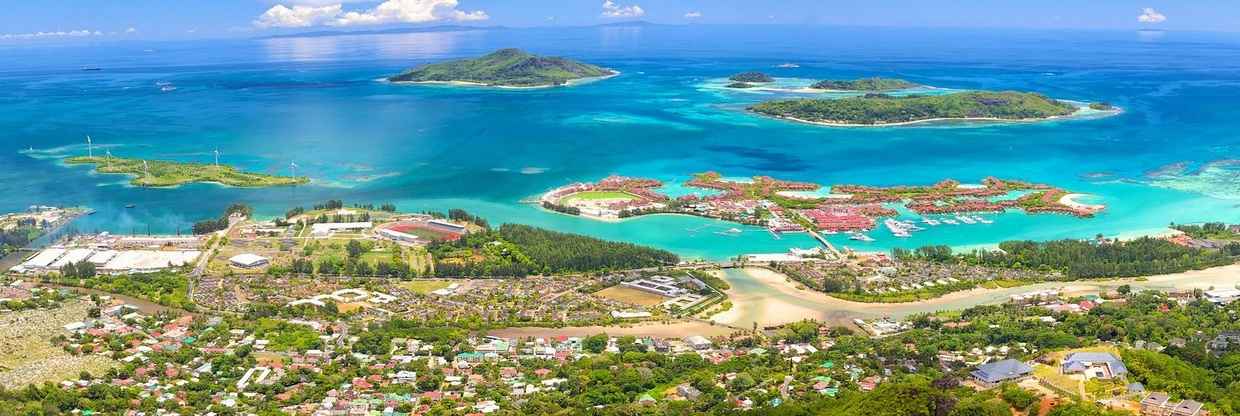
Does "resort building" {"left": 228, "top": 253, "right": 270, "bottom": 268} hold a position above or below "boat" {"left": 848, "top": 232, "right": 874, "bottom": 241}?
above

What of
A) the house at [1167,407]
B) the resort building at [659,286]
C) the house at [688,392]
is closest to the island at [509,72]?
the resort building at [659,286]

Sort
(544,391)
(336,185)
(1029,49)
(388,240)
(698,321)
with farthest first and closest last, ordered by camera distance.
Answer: (1029,49)
(336,185)
(388,240)
(698,321)
(544,391)

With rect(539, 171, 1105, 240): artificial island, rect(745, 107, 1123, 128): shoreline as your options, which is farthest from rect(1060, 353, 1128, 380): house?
rect(745, 107, 1123, 128): shoreline

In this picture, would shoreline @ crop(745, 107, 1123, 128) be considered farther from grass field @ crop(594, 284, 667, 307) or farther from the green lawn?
grass field @ crop(594, 284, 667, 307)

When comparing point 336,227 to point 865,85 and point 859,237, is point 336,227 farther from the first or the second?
point 865,85

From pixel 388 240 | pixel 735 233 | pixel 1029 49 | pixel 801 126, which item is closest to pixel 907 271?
pixel 735 233

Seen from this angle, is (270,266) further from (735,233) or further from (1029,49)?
(1029,49)

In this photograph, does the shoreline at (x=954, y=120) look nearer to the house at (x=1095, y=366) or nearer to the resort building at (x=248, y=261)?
the resort building at (x=248, y=261)
